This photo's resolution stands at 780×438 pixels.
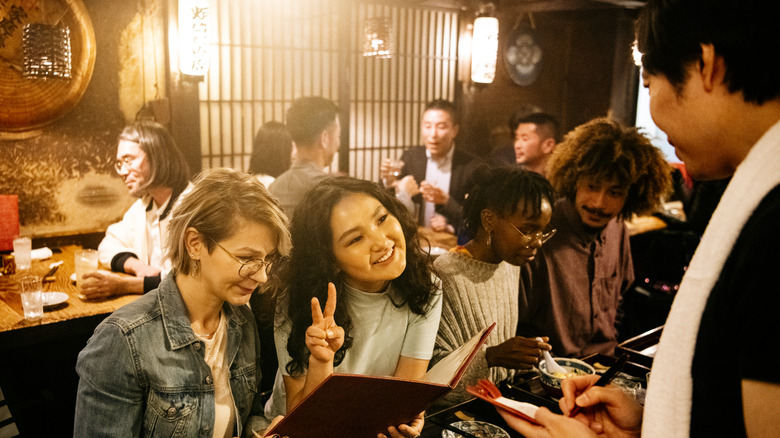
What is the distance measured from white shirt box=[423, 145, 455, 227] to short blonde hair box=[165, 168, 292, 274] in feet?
14.1

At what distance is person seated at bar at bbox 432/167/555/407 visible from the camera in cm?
251

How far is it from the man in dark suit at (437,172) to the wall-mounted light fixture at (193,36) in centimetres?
198

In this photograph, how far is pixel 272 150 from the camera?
5.15m

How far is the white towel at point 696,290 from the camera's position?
0.96 metres

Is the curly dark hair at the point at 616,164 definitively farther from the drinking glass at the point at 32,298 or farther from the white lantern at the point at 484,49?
the white lantern at the point at 484,49

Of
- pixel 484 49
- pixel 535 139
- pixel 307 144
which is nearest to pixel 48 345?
pixel 307 144

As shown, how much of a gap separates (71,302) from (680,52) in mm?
3606

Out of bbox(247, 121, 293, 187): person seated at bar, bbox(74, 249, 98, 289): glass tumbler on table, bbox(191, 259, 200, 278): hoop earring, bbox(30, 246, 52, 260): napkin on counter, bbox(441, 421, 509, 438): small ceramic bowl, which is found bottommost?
bbox(30, 246, 52, 260): napkin on counter

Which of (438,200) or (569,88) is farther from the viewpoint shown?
(569,88)

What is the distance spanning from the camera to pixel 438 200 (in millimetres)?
5570

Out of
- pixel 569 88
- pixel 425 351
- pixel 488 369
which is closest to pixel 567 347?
pixel 488 369

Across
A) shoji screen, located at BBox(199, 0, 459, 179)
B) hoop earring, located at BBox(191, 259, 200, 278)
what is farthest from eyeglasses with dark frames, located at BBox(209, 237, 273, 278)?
shoji screen, located at BBox(199, 0, 459, 179)

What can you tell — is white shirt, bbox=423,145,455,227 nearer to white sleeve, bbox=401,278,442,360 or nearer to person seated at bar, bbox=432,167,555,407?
person seated at bar, bbox=432,167,555,407

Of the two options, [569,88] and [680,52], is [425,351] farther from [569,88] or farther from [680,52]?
[569,88]
